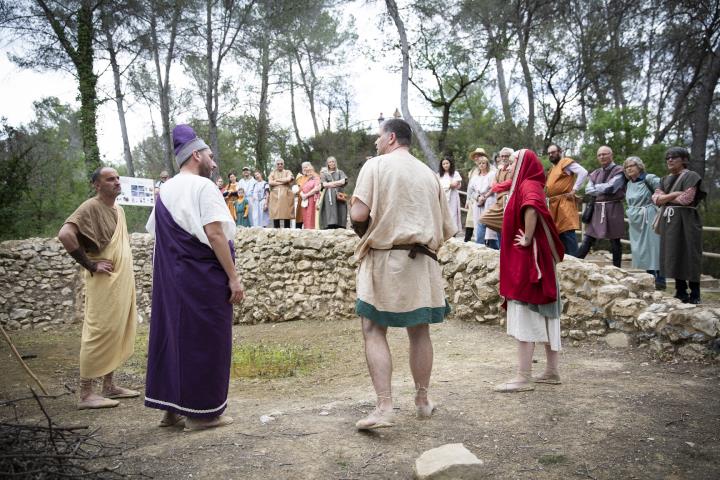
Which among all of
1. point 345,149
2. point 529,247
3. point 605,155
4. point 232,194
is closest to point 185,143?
point 529,247

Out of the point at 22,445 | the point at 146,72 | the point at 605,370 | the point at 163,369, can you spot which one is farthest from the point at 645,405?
the point at 146,72

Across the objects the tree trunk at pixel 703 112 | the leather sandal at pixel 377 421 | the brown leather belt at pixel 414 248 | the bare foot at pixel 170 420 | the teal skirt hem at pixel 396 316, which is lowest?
the bare foot at pixel 170 420

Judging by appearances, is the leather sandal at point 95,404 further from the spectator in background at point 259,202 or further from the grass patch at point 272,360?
the spectator in background at point 259,202

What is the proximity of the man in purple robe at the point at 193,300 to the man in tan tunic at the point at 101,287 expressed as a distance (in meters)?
1.02

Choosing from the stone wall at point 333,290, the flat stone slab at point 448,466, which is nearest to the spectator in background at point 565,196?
the stone wall at point 333,290

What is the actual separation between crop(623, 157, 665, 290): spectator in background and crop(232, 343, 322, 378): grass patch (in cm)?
428

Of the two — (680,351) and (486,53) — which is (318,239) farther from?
(486,53)

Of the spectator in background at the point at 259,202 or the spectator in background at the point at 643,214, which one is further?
the spectator in background at the point at 259,202

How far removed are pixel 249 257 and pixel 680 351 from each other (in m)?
6.43

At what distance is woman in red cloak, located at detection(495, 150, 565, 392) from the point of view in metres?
3.89

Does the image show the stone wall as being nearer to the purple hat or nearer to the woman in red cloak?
the woman in red cloak

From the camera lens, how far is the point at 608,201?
706 cm

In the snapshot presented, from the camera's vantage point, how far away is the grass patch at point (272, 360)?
5.75 meters

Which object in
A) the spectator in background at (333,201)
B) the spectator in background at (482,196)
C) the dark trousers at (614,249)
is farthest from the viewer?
the spectator in background at (333,201)
